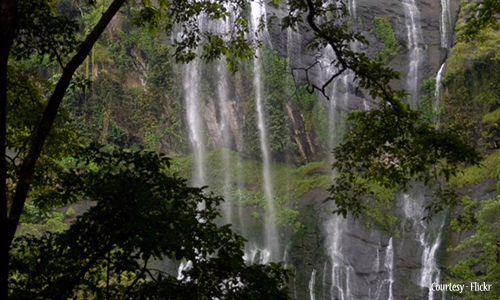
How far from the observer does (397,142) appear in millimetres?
3480

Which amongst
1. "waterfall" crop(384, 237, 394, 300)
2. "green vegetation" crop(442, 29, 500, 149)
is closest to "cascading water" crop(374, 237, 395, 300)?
"waterfall" crop(384, 237, 394, 300)

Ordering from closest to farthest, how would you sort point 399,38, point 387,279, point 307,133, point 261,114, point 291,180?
point 387,279, point 399,38, point 291,180, point 307,133, point 261,114

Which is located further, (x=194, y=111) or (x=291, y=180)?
(x=194, y=111)

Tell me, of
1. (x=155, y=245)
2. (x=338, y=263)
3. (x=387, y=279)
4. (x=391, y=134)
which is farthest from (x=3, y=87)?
(x=338, y=263)

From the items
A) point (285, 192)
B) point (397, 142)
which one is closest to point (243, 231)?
point (285, 192)

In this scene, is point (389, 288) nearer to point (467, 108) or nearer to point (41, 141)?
point (467, 108)

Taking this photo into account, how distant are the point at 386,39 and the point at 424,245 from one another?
7798 mm

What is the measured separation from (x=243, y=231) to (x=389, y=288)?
5.45 metres

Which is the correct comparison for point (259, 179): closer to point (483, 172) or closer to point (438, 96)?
point (438, 96)

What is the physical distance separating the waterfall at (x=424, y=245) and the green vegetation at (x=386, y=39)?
17.3 ft

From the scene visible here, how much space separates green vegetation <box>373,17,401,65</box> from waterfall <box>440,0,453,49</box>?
1.53 m

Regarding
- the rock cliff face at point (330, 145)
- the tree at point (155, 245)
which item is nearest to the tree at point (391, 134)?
the tree at point (155, 245)

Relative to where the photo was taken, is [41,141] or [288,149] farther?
[288,149]

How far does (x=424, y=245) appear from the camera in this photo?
531 inches
